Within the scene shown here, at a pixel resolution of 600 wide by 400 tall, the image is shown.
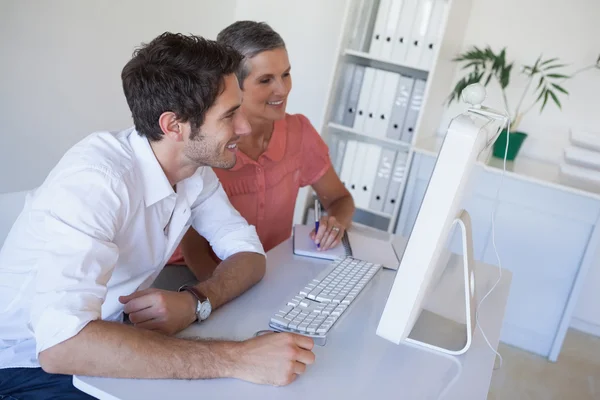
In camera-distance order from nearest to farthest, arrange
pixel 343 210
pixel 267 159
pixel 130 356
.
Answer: pixel 130 356 < pixel 267 159 < pixel 343 210

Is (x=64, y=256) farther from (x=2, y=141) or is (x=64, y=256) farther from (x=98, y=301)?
(x=2, y=141)

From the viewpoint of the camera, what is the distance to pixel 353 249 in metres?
1.68

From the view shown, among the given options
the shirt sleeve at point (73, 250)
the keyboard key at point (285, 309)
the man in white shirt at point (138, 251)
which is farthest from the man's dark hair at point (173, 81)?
the keyboard key at point (285, 309)

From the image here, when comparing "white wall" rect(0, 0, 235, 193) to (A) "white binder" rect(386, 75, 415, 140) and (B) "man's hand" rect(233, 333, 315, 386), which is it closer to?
(A) "white binder" rect(386, 75, 415, 140)

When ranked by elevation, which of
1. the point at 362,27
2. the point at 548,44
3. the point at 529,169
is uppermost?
the point at 548,44

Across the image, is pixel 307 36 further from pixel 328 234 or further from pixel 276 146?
pixel 328 234

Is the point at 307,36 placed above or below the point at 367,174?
above

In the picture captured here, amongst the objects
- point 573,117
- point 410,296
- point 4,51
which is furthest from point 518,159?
point 4,51

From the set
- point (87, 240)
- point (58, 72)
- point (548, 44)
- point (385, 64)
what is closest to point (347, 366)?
point (87, 240)

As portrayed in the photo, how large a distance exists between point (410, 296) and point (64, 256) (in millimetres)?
599

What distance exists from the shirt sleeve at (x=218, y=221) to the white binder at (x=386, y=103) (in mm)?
1513

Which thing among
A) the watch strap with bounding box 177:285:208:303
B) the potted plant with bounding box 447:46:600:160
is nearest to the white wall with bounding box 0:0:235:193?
the watch strap with bounding box 177:285:208:303

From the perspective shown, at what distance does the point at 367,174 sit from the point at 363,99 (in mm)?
369

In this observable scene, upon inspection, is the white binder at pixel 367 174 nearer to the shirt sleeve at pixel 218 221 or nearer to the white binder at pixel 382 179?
the white binder at pixel 382 179
